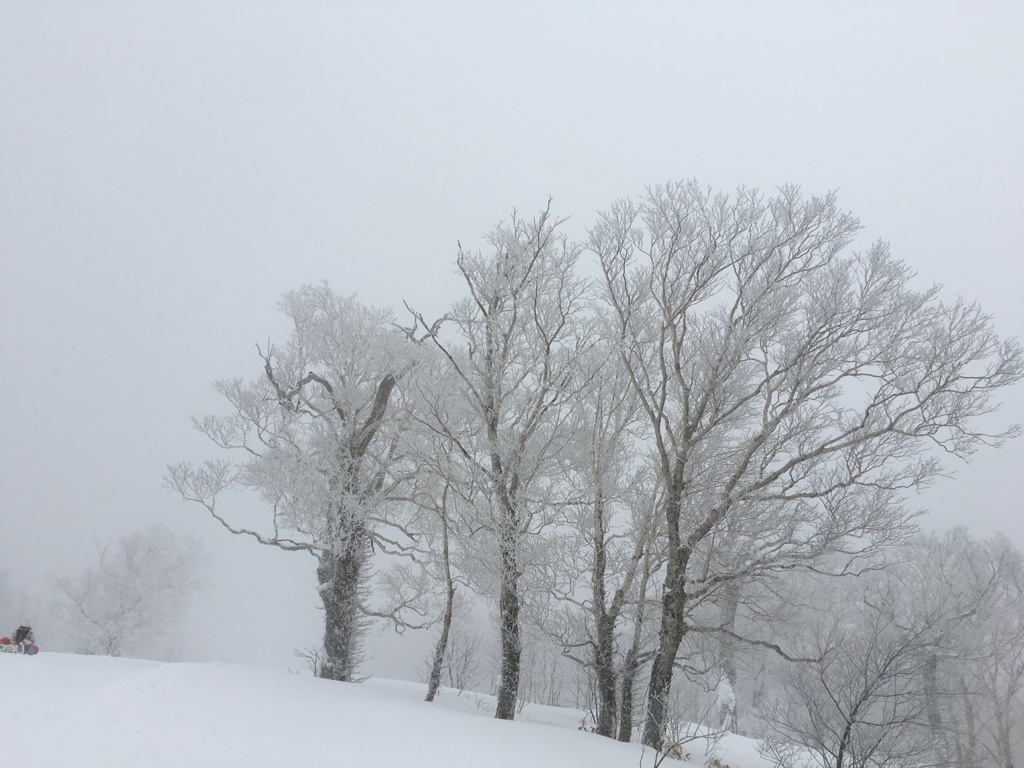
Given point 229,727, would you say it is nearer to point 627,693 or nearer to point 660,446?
point 660,446

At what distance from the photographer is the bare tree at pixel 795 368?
8.55m

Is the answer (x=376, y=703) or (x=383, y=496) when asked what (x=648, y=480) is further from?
(x=376, y=703)

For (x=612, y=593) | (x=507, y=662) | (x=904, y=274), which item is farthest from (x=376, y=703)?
(x=904, y=274)

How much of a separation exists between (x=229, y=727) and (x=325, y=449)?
8018 mm

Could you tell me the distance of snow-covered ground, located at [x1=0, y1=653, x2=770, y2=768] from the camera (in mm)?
4582

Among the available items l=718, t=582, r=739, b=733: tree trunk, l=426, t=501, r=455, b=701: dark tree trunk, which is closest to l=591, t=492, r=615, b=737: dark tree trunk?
l=718, t=582, r=739, b=733: tree trunk

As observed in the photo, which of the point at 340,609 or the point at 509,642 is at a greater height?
the point at 509,642

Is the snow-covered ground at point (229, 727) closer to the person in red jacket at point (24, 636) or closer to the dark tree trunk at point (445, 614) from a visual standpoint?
the person in red jacket at point (24, 636)

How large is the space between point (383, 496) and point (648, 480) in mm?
6211

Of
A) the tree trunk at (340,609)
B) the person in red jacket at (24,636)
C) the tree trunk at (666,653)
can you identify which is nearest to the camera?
the tree trunk at (666,653)

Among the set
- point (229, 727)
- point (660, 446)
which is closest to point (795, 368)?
point (660, 446)

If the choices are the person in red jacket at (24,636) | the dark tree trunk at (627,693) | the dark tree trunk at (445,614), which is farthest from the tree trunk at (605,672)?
the person in red jacket at (24,636)

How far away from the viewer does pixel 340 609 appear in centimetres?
1321

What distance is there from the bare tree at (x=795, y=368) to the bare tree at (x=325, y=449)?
22.4ft
